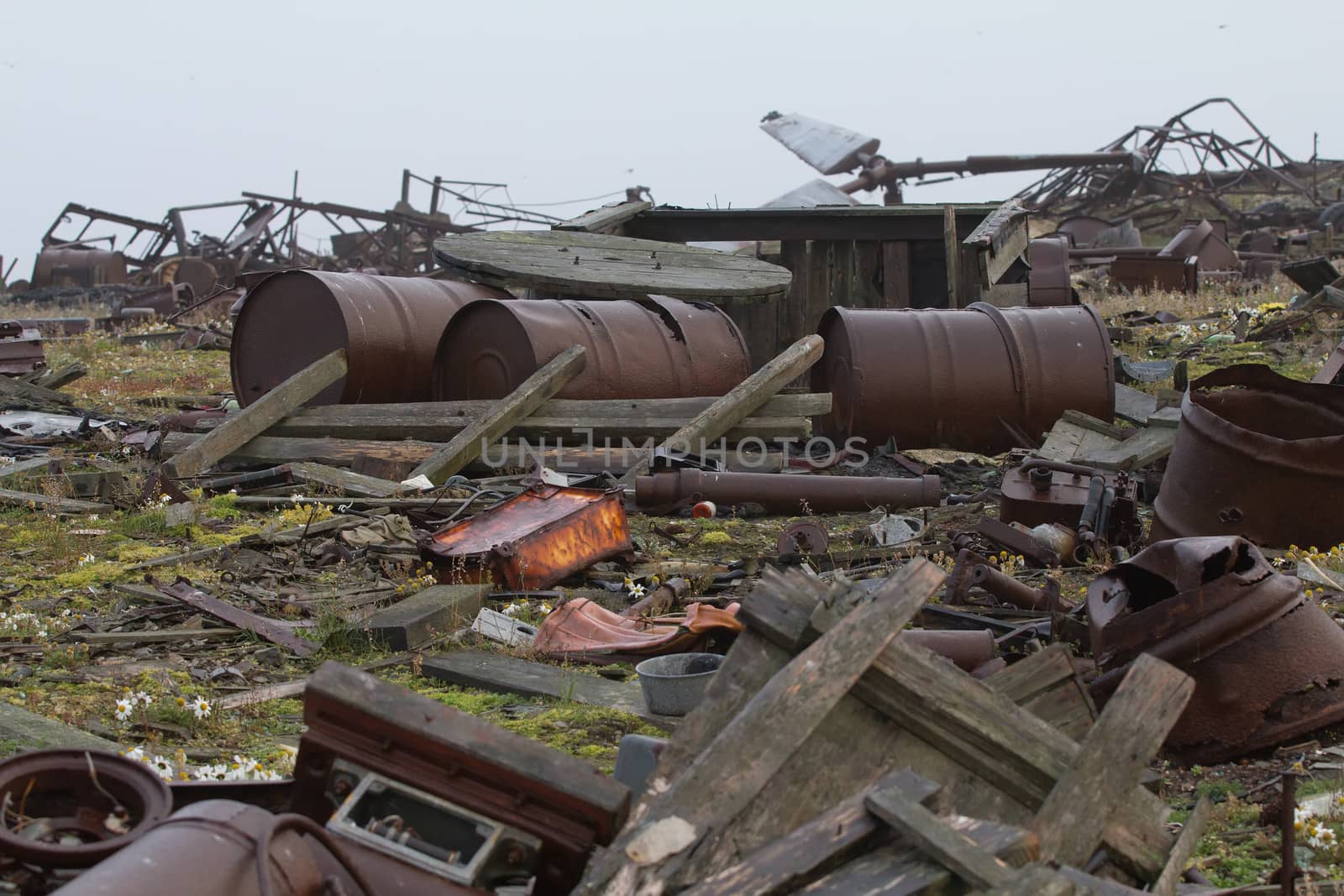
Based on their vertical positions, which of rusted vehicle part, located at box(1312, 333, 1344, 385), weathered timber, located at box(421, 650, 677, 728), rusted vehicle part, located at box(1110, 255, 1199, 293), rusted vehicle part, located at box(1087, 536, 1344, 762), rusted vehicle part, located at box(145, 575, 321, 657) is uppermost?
rusted vehicle part, located at box(1110, 255, 1199, 293)

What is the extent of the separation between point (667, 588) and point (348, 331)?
A: 4.30 meters

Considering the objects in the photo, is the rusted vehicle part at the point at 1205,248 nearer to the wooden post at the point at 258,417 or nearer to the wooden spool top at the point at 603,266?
the wooden spool top at the point at 603,266

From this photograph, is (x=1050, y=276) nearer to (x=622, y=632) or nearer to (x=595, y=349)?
(x=595, y=349)

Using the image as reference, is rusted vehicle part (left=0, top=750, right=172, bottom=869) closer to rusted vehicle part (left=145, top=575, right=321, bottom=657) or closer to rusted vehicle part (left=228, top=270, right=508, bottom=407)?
rusted vehicle part (left=145, top=575, right=321, bottom=657)

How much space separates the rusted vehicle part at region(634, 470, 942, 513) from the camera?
7.40 meters

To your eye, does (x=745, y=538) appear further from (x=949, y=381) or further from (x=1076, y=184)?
(x=1076, y=184)

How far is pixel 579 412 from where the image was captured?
27.8ft

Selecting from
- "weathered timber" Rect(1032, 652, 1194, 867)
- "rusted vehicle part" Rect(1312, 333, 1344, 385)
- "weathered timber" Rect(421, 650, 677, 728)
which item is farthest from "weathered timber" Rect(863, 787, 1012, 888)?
"rusted vehicle part" Rect(1312, 333, 1344, 385)

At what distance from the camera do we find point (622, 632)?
4926 mm

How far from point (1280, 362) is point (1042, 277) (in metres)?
2.80

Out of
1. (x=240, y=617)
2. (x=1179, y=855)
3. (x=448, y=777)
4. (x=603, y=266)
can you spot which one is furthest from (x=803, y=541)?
(x=603, y=266)

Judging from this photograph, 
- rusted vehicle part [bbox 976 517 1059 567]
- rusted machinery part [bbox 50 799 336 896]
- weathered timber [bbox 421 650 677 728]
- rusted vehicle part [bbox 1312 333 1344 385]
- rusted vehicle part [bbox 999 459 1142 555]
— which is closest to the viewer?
rusted machinery part [bbox 50 799 336 896]

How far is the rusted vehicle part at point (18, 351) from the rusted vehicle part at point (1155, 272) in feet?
46.3

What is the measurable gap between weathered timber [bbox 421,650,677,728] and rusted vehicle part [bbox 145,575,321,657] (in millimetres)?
564
